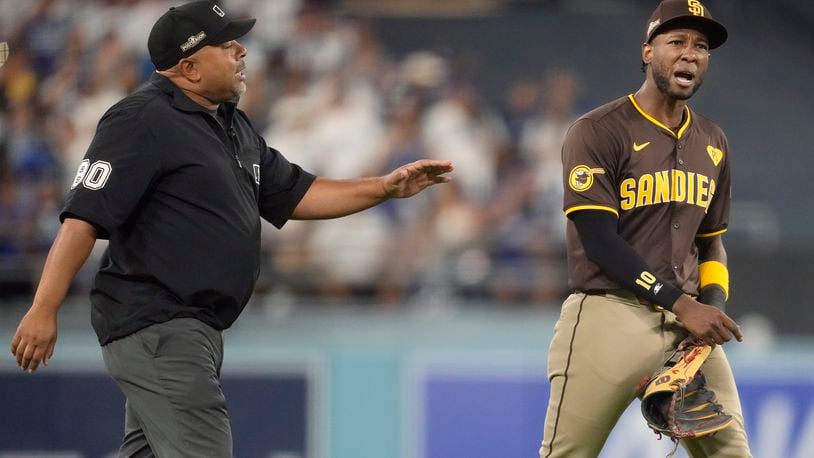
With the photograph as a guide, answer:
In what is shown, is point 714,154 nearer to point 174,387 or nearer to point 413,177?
point 413,177

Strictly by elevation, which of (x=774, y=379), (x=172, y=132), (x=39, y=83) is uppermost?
(x=39, y=83)

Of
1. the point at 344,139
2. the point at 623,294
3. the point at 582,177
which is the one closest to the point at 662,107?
the point at 582,177

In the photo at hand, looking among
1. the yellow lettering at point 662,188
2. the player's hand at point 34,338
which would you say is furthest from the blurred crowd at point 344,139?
the player's hand at point 34,338

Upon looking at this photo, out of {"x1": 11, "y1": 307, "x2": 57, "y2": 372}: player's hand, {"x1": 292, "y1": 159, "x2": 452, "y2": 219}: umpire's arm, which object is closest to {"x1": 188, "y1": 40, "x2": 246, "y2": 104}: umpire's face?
{"x1": 292, "y1": 159, "x2": 452, "y2": 219}: umpire's arm

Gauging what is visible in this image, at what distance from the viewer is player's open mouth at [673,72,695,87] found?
4.41 m

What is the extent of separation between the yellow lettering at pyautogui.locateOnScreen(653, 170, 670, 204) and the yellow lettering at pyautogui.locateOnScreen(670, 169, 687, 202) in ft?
0.07

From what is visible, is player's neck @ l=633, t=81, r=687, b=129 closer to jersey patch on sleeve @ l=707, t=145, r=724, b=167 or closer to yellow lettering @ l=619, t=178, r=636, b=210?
jersey patch on sleeve @ l=707, t=145, r=724, b=167

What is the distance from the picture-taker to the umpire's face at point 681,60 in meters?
4.41

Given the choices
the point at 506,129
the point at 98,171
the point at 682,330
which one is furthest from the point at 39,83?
the point at 682,330

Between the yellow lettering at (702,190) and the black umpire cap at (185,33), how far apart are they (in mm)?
1735

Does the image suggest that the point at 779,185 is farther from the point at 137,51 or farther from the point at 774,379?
the point at 137,51

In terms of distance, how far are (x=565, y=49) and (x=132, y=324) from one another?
9.30 meters

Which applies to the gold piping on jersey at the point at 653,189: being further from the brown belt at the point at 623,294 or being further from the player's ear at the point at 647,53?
the player's ear at the point at 647,53

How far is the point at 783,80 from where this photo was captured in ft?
42.4
